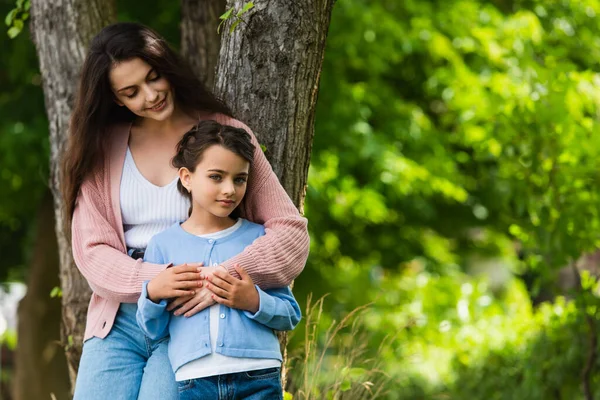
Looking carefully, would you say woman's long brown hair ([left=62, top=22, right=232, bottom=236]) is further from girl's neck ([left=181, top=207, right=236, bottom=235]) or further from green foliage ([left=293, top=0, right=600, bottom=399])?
green foliage ([left=293, top=0, right=600, bottom=399])

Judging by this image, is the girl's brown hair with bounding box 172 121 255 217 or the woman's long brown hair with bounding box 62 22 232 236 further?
the woman's long brown hair with bounding box 62 22 232 236

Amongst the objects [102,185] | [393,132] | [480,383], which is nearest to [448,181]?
[393,132]

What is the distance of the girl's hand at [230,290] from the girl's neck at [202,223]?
0.23 m

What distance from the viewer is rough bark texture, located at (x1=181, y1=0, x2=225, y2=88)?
5996 mm

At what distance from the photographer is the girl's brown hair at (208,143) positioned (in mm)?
3105

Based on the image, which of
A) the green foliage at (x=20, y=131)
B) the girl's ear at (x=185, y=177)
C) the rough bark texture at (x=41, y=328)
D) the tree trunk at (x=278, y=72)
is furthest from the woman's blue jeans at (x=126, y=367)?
the rough bark texture at (x=41, y=328)

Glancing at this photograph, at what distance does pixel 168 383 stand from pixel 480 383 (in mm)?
4932

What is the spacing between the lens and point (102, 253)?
10.7 feet

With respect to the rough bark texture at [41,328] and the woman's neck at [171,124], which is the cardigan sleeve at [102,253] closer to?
the woman's neck at [171,124]

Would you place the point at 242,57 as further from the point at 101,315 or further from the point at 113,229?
the point at 101,315

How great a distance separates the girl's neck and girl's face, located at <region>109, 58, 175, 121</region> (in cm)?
46

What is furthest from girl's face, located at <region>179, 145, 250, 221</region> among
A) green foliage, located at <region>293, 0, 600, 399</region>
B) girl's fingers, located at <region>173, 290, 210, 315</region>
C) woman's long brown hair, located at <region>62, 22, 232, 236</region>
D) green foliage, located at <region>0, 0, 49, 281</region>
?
green foliage, located at <region>0, 0, 49, 281</region>

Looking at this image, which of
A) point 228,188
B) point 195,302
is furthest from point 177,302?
point 228,188

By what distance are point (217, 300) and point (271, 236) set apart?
0.36 metres
